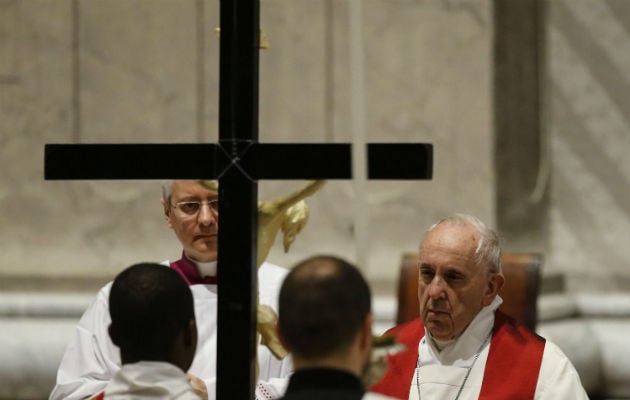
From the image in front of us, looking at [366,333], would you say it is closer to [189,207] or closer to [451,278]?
[451,278]

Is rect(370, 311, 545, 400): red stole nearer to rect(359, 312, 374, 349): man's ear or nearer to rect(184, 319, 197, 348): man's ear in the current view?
rect(184, 319, 197, 348): man's ear

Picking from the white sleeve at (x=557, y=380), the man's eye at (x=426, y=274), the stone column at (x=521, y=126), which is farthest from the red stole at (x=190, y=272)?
the stone column at (x=521, y=126)

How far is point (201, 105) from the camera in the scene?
5.95 m

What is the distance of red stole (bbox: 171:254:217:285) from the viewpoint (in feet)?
13.3

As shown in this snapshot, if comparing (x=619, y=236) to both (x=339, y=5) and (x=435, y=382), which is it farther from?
(x=435, y=382)

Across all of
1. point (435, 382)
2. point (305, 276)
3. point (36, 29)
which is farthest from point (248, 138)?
point (36, 29)

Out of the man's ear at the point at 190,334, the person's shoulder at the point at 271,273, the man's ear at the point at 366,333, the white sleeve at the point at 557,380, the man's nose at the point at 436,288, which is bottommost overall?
the white sleeve at the point at 557,380

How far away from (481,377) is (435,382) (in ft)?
0.44

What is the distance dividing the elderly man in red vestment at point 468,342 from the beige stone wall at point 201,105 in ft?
6.76

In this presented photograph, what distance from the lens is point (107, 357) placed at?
3729 millimetres

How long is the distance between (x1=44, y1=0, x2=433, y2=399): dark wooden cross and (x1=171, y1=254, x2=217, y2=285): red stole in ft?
5.21

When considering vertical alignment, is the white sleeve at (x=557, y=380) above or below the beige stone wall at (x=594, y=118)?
below

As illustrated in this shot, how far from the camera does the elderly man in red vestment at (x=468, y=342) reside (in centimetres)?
358

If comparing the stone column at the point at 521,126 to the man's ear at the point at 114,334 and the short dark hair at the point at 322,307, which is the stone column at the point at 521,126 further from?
the short dark hair at the point at 322,307
